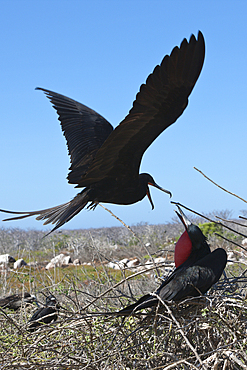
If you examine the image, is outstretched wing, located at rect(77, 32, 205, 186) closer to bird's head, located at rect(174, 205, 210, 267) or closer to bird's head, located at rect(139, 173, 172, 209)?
bird's head, located at rect(139, 173, 172, 209)

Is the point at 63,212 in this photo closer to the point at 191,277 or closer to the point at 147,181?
the point at 147,181

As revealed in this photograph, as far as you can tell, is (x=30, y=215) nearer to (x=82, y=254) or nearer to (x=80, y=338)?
(x=80, y=338)

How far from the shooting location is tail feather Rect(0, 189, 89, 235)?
2.51 meters

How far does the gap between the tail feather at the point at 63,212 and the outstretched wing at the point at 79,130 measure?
16 cm

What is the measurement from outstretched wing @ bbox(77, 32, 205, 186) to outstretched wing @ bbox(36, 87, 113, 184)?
332mm

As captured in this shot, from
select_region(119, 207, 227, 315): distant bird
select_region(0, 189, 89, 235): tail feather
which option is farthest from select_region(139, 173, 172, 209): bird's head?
select_region(119, 207, 227, 315): distant bird

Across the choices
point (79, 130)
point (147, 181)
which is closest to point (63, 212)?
point (147, 181)

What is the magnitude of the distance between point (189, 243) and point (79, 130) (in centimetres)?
152

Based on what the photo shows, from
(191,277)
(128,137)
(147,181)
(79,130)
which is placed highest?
(79,130)

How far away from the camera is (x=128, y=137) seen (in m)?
2.35

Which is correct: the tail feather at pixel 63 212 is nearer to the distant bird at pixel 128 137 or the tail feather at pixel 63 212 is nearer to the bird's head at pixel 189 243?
the distant bird at pixel 128 137

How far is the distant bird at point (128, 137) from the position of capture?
2.06 m

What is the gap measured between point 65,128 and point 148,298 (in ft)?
6.07

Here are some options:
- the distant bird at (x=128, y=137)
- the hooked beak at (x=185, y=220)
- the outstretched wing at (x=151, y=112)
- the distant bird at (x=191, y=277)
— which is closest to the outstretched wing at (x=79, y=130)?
the distant bird at (x=128, y=137)
